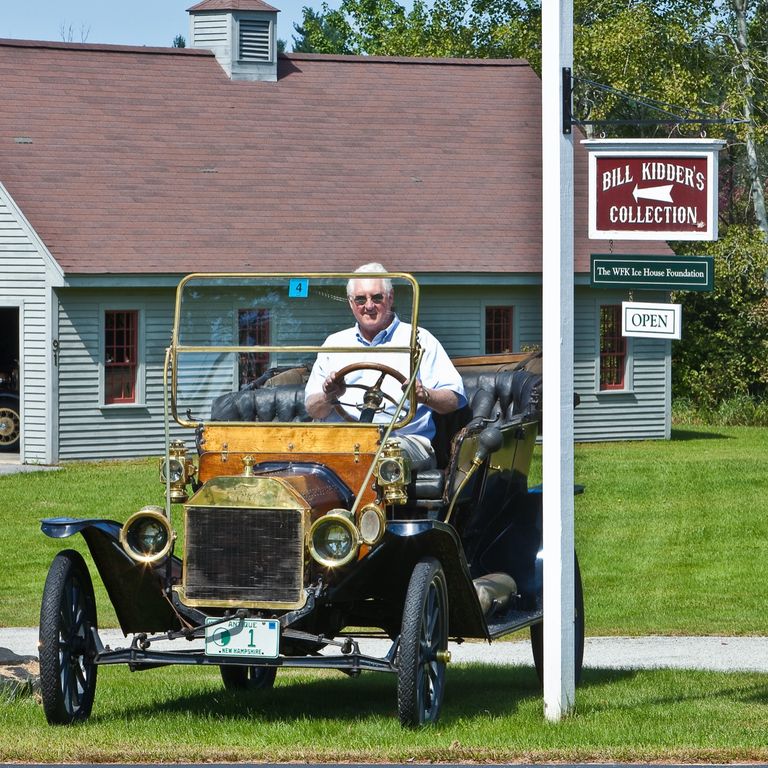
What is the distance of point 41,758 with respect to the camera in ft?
23.6

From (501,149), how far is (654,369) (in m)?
4.96

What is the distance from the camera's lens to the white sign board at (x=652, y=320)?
27.5 ft

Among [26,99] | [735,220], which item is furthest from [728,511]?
[735,220]

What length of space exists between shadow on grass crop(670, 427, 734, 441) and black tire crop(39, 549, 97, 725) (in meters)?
23.4

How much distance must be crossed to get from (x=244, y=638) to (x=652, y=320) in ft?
8.81

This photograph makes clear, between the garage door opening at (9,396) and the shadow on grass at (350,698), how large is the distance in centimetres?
1628

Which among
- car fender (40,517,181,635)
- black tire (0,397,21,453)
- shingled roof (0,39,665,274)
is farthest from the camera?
shingled roof (0,39,665,274)

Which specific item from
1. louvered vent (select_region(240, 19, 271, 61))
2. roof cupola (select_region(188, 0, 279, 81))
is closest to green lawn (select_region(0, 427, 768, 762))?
roof cupola (select_region(188, 0, 279, 81))

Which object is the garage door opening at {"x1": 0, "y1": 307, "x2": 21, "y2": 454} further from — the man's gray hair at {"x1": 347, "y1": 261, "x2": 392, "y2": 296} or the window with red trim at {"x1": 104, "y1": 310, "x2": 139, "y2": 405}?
the man's gray hair at {"x1": 347, "y1": 261, "x2": 392, "y2": 296}

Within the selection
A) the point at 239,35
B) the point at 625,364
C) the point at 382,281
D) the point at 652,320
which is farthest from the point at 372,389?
the point at 239,35

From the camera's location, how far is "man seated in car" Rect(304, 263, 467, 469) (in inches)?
341

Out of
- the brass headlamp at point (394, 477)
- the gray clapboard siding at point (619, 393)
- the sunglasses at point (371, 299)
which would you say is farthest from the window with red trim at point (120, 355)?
the brass headlamp at point (394, 477)

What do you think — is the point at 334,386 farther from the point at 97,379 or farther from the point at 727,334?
the point at 727,334

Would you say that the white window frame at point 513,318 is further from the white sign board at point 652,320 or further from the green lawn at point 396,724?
the white sign board at point 652,320
